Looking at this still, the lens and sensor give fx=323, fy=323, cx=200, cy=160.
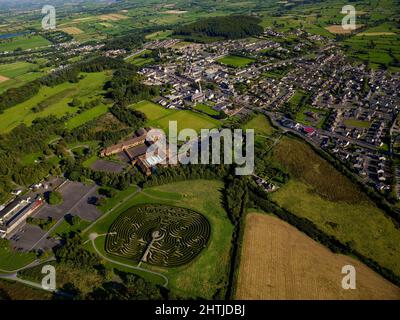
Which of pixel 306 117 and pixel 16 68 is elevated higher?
pixel 16 68

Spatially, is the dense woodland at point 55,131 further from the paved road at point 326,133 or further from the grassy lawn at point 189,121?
the paved road at point 326,133

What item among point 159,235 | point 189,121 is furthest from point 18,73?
point 159,235

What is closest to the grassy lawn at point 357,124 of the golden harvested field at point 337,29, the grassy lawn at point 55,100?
the grassy lawn at point 55,100

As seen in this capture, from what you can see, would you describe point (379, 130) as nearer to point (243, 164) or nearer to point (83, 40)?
point (243, 164)

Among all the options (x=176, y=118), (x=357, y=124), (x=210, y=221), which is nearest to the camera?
(x=210, y=221)

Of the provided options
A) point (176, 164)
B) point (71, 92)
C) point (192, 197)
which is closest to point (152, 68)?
point (71, 92)

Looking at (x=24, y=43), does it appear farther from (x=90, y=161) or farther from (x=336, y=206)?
(x=336, y=206)

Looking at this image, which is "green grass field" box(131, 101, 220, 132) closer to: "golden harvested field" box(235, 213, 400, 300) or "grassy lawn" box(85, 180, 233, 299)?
"grassy lawn" box(85, 180, 233, 299)
